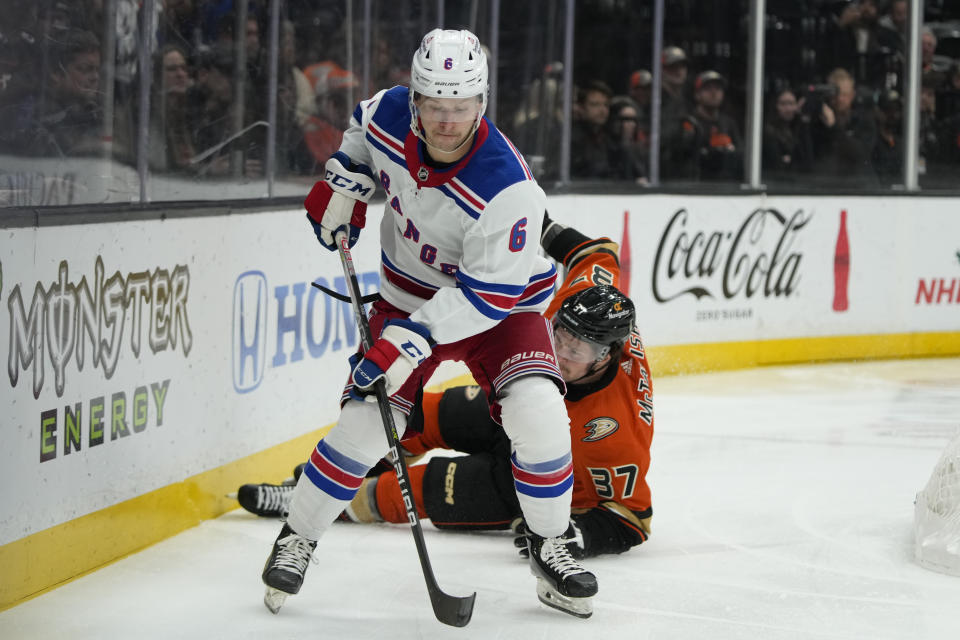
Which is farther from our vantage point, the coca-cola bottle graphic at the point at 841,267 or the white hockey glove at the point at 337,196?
the coca-cola bottle graphic at the point at 841,267

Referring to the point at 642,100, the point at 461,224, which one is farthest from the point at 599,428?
the point at 642,100

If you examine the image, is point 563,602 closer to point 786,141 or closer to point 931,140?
point 786,141

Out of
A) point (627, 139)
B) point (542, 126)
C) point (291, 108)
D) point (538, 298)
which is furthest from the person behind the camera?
point (627, 139)

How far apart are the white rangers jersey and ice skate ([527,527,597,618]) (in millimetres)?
521

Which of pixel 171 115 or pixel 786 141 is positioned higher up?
pixel 786 141

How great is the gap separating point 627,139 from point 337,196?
12.7 ft

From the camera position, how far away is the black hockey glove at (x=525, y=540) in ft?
9.90

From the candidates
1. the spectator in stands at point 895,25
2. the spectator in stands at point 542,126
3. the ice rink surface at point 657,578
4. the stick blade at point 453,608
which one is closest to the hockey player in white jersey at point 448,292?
the ice rink surface at point 657,578

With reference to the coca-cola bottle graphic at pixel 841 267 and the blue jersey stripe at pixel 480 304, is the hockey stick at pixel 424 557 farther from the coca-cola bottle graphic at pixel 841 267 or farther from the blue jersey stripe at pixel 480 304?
the coca-cola bottle graphic at pixel 841 267

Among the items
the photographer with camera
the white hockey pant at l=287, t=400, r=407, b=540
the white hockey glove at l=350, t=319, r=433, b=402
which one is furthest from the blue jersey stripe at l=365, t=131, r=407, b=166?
the photographer with camera

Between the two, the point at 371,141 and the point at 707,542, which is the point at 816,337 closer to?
the point at 707,542

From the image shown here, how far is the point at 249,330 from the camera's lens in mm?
3738

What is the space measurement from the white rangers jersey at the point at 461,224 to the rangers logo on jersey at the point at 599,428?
405 millimetres

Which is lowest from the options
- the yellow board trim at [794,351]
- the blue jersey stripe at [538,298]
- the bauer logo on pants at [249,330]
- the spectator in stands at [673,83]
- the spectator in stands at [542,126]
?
the yellow board trim at [794,351]
